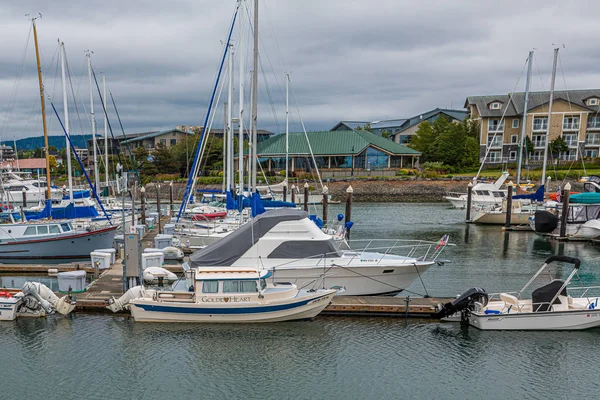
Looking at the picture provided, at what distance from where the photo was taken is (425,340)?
1579 centimetres

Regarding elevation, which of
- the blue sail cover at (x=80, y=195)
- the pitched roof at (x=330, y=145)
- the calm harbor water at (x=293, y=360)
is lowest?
the calm harbor water at (x=293, y=360)

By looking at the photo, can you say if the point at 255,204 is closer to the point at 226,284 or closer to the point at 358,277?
the point at 358,277

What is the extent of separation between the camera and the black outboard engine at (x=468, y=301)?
649 inches

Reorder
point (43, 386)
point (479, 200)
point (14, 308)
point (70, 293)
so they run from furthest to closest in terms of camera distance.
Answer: point (479, 200)
point (70, 293)
point (14, 308)
point (43, 386)

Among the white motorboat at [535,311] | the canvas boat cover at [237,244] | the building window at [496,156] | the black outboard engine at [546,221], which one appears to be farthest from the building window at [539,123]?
the canvas boat cover at [237,244]

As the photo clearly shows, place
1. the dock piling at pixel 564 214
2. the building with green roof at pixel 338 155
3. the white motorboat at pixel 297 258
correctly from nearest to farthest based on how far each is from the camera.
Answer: the white motorboat at pixel 297 258, the dock piling at pixel 564 214, the building with green roof at pixel 338 155

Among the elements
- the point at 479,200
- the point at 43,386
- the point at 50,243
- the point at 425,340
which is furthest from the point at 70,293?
the point at 479,200

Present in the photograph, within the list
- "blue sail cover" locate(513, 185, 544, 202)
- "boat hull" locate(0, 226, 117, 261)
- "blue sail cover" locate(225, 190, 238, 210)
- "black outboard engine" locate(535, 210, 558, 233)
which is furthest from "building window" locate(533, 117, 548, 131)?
"boat hull" locate(0, 226, 117, 261)

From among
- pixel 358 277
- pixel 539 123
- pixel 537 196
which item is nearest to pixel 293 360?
pixel 358 277

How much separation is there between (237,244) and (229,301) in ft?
8.86

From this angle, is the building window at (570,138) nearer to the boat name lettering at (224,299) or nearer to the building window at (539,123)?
the building window at (539,123)

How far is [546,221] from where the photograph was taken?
121ft

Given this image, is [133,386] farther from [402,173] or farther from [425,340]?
[402,173]

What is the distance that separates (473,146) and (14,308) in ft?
249
